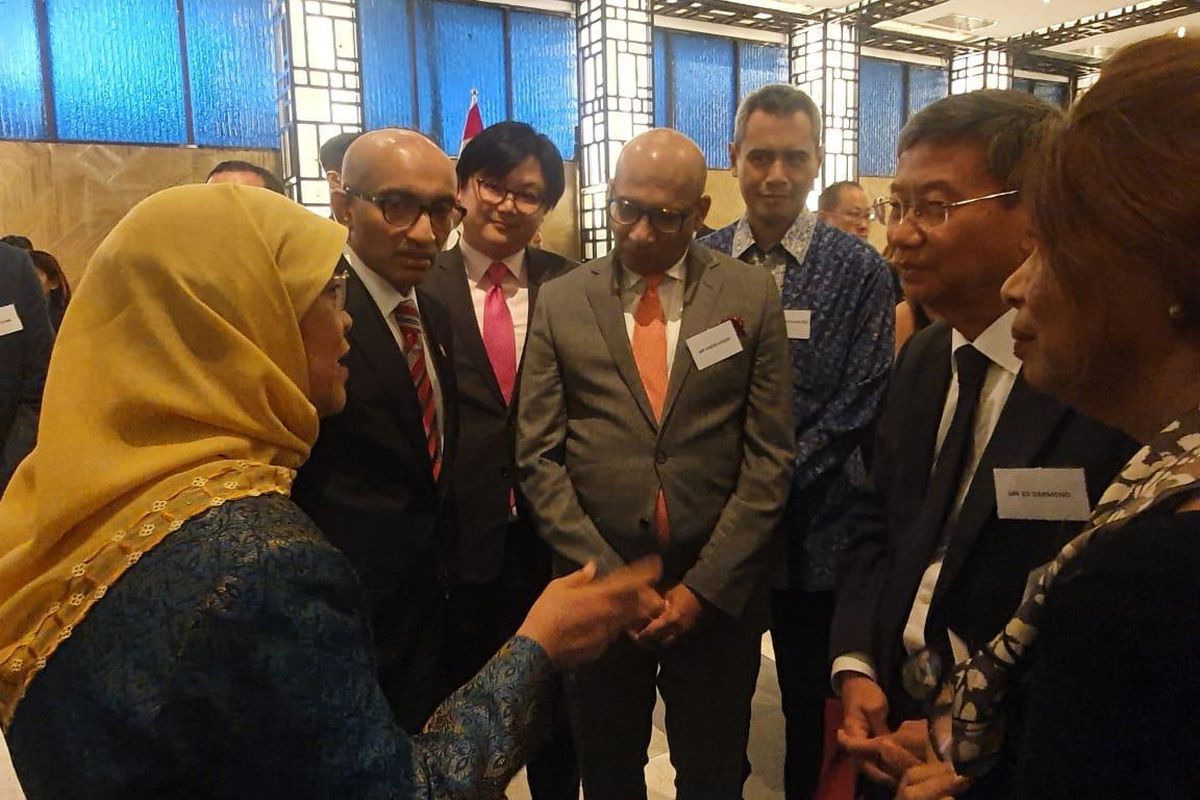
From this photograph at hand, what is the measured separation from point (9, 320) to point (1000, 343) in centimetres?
265

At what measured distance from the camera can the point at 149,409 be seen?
0.86m

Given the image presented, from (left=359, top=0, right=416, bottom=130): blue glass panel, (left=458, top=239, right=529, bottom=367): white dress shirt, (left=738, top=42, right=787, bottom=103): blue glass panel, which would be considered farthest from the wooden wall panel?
(left=738, top=42, right=787, bottom=103): blue glass panel

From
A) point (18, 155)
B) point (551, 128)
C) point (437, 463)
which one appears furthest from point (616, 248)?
point (551, 128)

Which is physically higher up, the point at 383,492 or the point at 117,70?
the point at 117,70

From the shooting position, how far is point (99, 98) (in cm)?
544

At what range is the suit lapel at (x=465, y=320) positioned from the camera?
200 centimetres

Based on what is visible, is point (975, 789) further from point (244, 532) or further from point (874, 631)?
point (244, 532)

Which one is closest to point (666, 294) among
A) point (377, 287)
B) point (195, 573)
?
point (377, 287)

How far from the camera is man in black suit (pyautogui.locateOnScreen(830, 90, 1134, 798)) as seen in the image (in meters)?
1.16

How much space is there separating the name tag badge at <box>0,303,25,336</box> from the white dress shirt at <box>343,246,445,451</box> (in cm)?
134

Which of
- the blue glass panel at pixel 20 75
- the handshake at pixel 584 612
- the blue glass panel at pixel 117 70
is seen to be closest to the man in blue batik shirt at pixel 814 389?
the handshake at pixel 584 612

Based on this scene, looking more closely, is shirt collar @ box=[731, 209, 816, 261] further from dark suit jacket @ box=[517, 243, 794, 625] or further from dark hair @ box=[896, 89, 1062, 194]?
dark hair @ box=[896, 89, 1062, 194]

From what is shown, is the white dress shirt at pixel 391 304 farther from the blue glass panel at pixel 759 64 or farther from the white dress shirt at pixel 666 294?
the blue glass panel at pixel 759 64

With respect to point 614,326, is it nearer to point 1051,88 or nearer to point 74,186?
point 74,186
